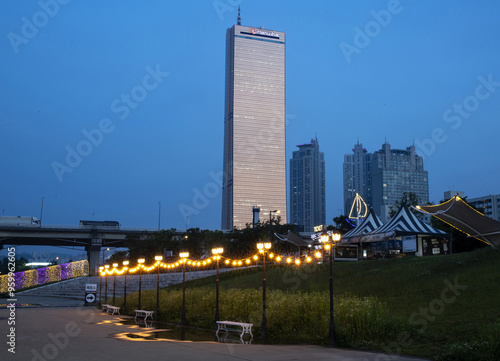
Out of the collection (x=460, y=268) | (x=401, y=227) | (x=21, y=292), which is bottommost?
(x=21, y=292)

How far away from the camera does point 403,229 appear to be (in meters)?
39.9

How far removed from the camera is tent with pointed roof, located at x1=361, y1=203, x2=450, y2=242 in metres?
39.8

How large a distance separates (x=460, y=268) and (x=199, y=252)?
2279 inches

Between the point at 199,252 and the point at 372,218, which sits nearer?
the point at 372,218

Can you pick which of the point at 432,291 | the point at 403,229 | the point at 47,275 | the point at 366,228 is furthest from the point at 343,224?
the point at 432,291

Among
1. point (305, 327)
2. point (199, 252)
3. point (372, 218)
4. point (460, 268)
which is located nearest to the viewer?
point (305, 327)

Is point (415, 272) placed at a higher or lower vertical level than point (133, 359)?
higher

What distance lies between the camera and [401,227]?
40.3 meters

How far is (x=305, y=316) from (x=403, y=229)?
78.7ft

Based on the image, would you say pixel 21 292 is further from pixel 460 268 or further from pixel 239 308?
pixel 460 268

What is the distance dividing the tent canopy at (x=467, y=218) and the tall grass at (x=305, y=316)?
14567 millimetres

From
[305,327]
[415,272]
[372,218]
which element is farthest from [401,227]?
[305,327]

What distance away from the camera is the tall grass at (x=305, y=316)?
51.9 ft

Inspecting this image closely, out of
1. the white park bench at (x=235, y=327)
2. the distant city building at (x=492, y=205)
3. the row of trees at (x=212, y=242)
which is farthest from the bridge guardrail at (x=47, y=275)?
the distant city building at (x=492, y=205)
